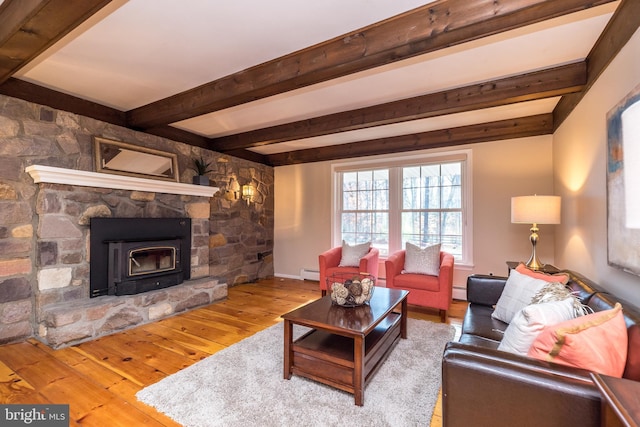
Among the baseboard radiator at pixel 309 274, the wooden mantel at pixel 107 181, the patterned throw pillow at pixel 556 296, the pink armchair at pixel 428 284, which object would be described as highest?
the wooden mantel at pixel 107 181

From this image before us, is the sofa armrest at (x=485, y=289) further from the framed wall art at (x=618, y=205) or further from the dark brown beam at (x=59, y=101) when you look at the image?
the dark brown beam at (x=59, y=101)

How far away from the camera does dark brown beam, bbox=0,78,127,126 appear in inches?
109

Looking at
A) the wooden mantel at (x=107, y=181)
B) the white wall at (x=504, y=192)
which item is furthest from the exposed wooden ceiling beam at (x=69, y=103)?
the white wall at (x=504, y=192)

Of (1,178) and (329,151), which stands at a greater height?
(329,151)

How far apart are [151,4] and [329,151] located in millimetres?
3686

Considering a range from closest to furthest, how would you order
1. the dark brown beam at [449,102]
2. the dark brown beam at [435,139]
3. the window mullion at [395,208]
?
the dark brown beam at [449,102], the dark brown beam at [435,139], the window mullion at [395,208]

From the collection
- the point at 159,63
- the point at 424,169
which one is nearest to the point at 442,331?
the point at 424,169

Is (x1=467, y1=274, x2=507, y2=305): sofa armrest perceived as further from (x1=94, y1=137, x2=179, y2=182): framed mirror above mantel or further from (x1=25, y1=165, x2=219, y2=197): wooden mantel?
(x1=94, y1=137, x2=179, y2=182): framed mirror above mantel

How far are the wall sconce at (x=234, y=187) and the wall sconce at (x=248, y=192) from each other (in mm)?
117

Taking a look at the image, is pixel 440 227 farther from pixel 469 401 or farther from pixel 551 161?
pixel 469 401

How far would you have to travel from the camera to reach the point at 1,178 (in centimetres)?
270

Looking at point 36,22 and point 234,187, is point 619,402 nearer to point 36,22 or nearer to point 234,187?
point 36,22

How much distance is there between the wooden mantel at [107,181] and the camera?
9.16 ft

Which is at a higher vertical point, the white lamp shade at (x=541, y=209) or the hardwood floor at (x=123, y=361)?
the white lamp shade at (x=541, y=209)
